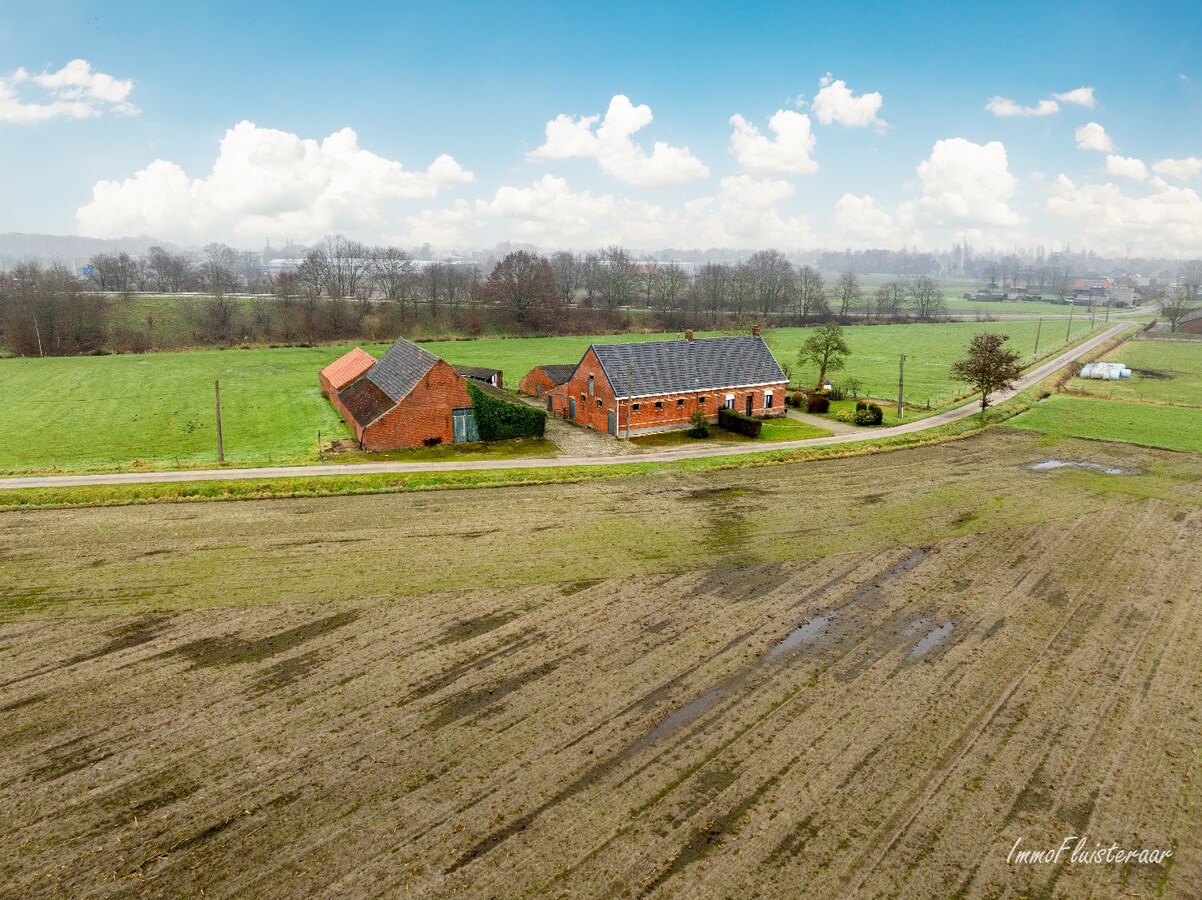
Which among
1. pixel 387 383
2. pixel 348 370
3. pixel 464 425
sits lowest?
pixel 464 425

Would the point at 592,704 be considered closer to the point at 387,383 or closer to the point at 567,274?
the point at 387,383

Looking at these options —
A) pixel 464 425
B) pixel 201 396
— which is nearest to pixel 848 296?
pixel 464 425

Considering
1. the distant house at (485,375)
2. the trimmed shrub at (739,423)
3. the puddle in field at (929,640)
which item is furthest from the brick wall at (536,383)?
the puddle in field at (929,640)

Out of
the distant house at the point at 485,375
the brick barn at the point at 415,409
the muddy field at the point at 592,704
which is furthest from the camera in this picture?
the distant house at the point at 485,375

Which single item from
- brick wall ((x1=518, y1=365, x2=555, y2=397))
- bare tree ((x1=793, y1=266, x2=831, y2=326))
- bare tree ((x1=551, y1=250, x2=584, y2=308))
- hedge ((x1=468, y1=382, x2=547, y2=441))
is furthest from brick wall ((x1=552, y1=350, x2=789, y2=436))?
bare tree ((x1=793, y1=266, x2=831, y2=326))

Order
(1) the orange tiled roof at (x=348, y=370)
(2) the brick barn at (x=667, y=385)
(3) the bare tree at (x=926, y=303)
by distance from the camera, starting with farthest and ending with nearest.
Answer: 1. (3) the bare tree at (x=926, y=303)
2. (1) the orange tiled roof at (x=348, y=370)
3. (2) the brick barn at (x=667, y=385)

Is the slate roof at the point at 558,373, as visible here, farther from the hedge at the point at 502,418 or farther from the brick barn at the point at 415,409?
A: the hedge at the point at 502,418

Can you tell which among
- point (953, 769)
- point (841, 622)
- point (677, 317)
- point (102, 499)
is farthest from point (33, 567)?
point (677, 317)
